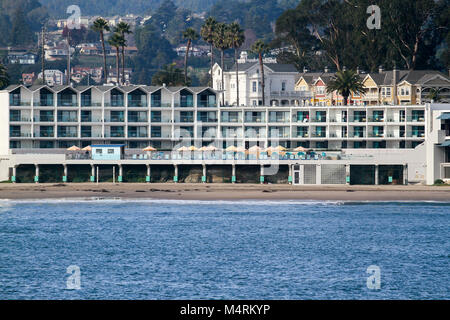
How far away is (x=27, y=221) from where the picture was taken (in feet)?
292

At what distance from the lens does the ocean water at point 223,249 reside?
59.7 meters

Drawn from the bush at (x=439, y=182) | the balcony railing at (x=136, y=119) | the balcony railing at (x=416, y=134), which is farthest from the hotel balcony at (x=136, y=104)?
the bush at (x=439, y=182)

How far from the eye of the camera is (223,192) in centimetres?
10469

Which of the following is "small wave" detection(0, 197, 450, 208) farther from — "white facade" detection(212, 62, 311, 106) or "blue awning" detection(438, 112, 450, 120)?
"white facade" detection(212, 62, 311, 106)

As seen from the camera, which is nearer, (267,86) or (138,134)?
(138,134)

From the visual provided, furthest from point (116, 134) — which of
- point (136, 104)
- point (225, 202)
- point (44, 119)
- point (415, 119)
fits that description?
point (415, 119)

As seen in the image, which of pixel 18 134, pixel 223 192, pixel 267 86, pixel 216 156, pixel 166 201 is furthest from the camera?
pixel 267 86

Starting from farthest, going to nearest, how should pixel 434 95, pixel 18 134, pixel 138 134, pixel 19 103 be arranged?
pixel 434 95 < pixel 138 134 < pixel 19 103 < pixel 18 134

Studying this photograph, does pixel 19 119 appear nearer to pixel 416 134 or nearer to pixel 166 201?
pixel 166 201

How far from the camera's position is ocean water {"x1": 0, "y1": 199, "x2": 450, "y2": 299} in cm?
5969

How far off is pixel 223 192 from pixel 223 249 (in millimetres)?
30355

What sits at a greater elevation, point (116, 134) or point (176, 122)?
point (176, 122)
